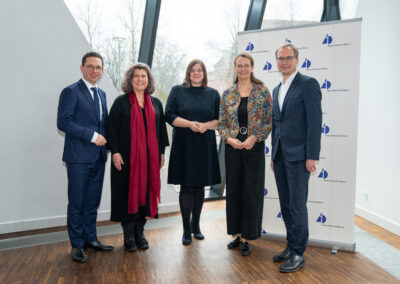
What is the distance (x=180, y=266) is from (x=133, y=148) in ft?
3.19

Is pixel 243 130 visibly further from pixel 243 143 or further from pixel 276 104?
pixel 276 104

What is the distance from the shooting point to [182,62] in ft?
12.3

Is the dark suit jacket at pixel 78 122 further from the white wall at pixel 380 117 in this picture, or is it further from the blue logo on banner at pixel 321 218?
the white wall at pixel 380 117

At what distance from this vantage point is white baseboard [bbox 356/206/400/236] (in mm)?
3018

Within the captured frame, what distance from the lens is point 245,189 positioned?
2469 mm

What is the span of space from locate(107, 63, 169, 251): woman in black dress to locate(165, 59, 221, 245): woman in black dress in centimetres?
19

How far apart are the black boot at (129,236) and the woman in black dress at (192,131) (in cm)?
44

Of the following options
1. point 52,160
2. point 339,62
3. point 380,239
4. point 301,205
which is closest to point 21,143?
point 52,160

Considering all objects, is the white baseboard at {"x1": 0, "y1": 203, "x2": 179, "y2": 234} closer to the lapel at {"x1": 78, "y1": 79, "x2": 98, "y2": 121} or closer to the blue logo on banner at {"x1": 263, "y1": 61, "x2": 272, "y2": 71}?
the lapel at {"x1": 78, "y1": 79, "x2": 98, "y2": 121}

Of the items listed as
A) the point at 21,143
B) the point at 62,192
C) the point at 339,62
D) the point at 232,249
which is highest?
the point at 339,62

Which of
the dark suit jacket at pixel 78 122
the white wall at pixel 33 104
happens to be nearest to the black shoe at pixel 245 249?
the dark suit jacket at pixel 78 122

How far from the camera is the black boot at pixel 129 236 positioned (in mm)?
2590

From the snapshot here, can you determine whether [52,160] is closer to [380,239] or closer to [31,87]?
[31,87]

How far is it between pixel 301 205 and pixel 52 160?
2.44 meters
